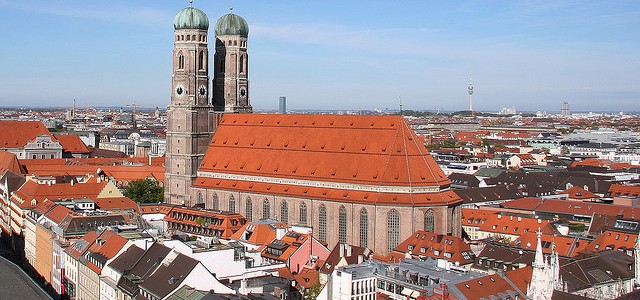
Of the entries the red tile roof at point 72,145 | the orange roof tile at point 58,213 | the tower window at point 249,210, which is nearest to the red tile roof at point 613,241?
the tower window at point 249,210

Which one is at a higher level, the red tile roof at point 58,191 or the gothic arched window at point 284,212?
the red tile roof at point 58,191

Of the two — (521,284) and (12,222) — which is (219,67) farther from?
(521,284)

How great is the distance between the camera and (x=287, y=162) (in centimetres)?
10825

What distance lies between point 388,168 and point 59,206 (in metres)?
40.8

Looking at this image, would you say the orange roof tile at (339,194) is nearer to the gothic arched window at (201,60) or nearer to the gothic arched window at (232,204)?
the gothic arched window at (232,204)

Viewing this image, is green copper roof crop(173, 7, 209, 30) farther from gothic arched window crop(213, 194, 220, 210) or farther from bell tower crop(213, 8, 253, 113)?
gothic arched window crop(213, 194, 220, 210)

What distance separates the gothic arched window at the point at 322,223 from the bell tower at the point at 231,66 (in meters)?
29.4

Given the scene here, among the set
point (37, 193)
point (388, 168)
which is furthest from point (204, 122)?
point (388, 168)

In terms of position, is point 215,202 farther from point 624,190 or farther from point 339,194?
point 624,190

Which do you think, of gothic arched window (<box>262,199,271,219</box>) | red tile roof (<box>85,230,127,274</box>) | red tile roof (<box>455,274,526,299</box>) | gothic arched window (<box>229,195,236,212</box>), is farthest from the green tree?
red tile roof (<box>455,274,526,299</box>)

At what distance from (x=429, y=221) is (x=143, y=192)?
52.5 meters

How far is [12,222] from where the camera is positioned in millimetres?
115938

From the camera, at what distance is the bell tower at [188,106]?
117m

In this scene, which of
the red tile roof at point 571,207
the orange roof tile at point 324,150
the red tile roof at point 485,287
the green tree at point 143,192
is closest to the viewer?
the red tile roof at point 485,287
